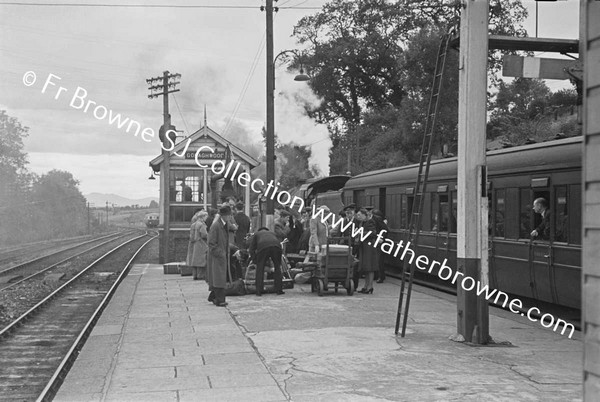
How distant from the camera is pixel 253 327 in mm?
10820

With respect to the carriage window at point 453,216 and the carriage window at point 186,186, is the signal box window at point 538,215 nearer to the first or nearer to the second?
the carriage window at point 453,216

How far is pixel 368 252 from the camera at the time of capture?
1499 cm

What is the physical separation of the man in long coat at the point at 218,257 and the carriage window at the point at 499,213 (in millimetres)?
4771

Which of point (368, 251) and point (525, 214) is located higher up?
point (525, 214)

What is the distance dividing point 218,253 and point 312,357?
17.0 ft

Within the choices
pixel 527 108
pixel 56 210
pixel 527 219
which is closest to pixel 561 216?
pixel 527 219

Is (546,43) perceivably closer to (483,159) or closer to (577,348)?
(483,159)

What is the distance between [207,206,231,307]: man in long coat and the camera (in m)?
13.3

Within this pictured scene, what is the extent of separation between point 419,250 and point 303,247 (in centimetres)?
290

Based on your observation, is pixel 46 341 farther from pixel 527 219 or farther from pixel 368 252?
pixel 527 219

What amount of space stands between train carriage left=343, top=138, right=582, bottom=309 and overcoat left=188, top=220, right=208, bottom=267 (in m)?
5.49

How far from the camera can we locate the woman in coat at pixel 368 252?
48.9 feet

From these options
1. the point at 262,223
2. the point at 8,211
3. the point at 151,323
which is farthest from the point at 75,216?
the point at 151,323

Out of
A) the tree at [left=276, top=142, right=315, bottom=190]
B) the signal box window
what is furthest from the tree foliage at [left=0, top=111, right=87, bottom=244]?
the signal box window
